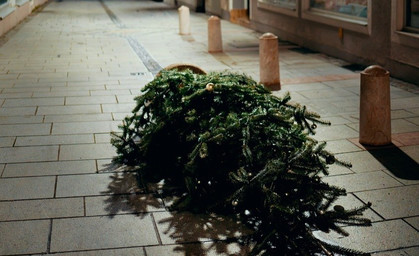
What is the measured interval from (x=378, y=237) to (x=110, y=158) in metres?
3.04

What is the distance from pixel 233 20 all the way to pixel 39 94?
520 inches

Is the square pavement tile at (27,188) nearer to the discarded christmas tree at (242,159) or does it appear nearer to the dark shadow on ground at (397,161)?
the discarded christmas tree at (242,159)

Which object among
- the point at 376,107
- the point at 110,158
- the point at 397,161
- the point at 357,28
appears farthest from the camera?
the point at 357,28

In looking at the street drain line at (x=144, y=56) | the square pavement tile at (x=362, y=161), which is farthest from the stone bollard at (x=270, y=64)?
the square pavement tile at (x=362, y=161)

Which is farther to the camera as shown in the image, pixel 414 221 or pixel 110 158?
pixel 110 158

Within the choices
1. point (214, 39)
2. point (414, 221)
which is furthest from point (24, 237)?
point (214, 39)

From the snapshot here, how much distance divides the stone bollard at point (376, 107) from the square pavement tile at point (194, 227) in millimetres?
2485

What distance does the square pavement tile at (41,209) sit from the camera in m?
4.75

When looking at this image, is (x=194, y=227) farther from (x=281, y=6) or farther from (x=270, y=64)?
A: (x=281, y=6)

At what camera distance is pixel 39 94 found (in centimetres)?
967

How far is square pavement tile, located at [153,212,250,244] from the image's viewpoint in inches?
171

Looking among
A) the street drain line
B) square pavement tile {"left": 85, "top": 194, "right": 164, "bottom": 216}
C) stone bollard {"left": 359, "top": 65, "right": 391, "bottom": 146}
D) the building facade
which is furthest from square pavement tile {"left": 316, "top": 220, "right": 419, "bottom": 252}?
the street drain line

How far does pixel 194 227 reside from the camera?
4508mm

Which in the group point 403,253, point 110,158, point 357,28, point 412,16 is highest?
point 412,16
